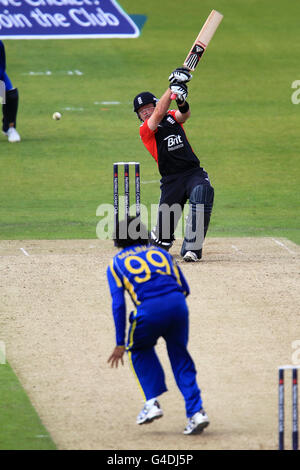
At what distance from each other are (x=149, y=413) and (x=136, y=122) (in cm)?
1802

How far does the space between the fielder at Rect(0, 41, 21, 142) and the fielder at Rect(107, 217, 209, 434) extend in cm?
1396

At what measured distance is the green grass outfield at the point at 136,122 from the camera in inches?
774

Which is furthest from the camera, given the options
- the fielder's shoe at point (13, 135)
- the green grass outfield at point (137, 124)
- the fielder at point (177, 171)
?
the fielder's shoe at point (13, 135)

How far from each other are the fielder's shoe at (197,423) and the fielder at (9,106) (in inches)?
577

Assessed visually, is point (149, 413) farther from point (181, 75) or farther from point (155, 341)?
point (181, 75)

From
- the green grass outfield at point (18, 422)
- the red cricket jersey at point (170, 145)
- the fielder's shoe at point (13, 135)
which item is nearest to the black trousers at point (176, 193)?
the red cricket jersey at point (170, 145)

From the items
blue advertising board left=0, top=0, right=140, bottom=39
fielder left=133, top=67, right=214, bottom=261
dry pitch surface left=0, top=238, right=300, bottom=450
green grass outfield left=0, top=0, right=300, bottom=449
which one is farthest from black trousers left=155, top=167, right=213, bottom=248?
blue advertising board left=0, top=0, right=140, bottom=39

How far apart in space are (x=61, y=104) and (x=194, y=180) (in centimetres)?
1357

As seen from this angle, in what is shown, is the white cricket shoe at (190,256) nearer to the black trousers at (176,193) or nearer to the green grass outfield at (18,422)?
the black trousers at (176,193)

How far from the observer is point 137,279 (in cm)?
897

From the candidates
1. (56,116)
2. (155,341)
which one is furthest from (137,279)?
(56,116)

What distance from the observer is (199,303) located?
13.1 metres
